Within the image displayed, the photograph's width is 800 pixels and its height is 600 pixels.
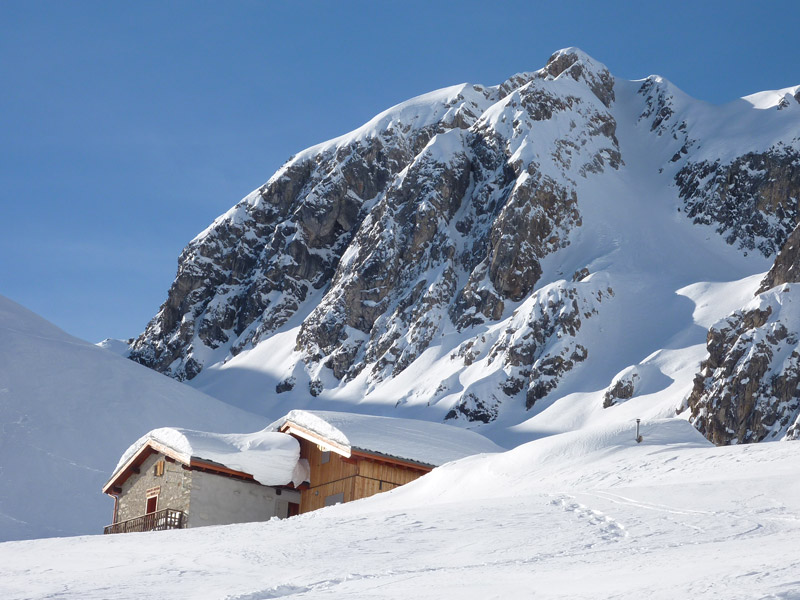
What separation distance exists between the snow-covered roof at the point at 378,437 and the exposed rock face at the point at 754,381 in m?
34.6

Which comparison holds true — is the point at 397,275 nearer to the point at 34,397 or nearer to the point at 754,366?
the point at 754,366

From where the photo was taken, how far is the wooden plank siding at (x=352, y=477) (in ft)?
90.3

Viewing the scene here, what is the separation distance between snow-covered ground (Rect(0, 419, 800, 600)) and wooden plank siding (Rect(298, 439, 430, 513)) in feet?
27.4

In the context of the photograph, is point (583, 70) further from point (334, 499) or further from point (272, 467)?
point (334, 499)

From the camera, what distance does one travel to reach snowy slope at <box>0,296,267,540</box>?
139 feet

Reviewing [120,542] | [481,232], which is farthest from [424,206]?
[120,542]

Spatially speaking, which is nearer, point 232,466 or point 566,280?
point 232,466

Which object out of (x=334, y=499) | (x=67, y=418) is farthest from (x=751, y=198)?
(x=334, y=499)

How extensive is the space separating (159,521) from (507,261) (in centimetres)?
7092

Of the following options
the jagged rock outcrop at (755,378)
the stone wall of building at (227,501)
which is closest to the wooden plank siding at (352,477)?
the stone wall of building at (227,501)

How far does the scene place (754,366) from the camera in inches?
2527

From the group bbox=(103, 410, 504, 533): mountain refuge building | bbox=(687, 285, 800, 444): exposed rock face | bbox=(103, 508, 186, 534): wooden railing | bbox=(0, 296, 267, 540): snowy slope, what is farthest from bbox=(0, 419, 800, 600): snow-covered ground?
bbox=(687, 285, 800, 444): exposed rock face

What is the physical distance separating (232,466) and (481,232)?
79.9m

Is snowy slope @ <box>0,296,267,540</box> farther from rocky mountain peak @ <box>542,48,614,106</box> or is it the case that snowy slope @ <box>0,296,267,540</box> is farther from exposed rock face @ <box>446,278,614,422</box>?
rocky mountain peak @ <box>542,48,614,106</box>
